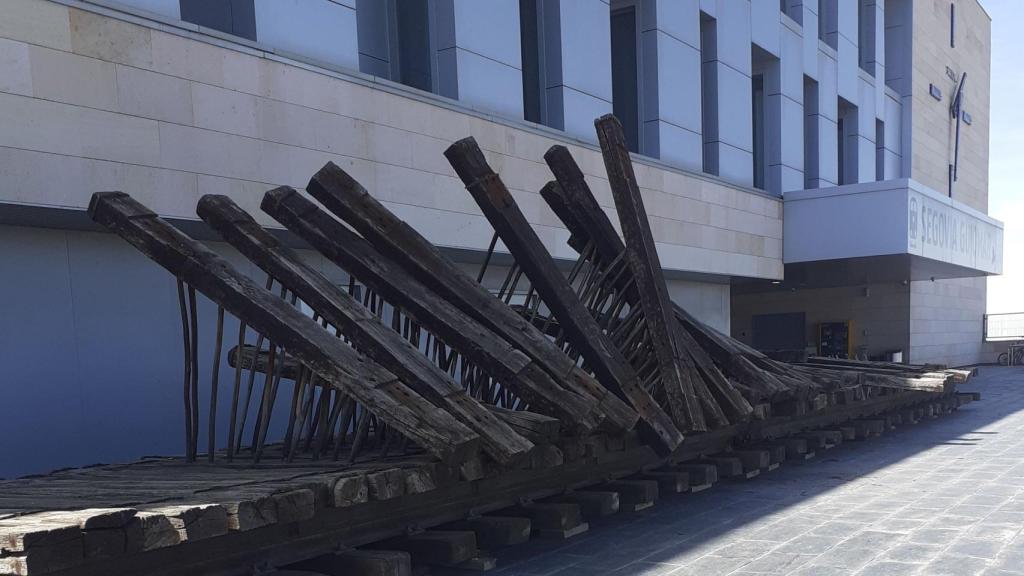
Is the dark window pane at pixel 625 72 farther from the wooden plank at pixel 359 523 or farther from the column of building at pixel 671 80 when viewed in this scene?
the wooden plank at pixel 359 523

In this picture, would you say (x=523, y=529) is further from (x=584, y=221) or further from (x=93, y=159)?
(x=93, y=159)

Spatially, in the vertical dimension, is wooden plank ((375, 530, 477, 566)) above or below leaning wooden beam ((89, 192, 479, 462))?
below

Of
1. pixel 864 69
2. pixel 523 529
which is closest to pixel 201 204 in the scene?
pixel 523 529

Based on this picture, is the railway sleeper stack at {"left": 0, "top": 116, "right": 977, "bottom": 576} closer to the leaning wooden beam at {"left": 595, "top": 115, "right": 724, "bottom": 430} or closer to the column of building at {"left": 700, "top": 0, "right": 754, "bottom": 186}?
the leaning wooden beam at {"left": 595, "top": 115, "right": 724, "bottom": 430}

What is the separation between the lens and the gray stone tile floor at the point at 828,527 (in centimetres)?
511

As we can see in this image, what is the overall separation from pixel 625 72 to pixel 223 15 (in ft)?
25.6

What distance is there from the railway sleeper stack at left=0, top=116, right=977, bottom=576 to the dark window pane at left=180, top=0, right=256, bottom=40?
7.56 feet

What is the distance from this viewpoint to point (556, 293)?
20.5ft

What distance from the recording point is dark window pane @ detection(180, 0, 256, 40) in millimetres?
7785

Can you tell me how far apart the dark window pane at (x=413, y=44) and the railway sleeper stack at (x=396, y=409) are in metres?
3.35

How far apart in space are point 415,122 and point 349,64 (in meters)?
0.95

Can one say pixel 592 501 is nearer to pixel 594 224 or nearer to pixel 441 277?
pixel 441 277

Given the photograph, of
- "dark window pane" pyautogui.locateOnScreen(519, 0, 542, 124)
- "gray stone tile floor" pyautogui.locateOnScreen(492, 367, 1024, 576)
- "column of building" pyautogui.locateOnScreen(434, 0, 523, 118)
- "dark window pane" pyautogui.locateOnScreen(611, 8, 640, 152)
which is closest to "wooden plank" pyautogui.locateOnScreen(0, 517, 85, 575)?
"gray stone tile floor" pyautogui.locateOnScreen(492, 367, 1024, 576)

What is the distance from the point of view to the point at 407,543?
4.82 metres
